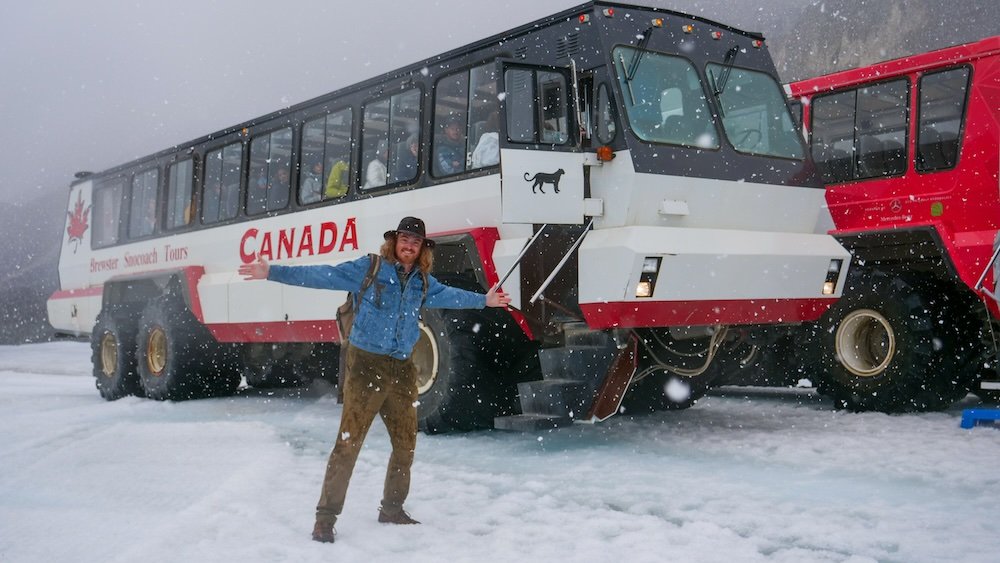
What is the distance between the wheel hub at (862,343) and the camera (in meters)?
8.06

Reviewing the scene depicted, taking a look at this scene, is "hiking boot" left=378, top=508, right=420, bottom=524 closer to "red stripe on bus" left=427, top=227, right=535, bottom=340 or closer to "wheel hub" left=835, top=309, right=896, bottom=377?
"red stripe on bus" left=427, top=227, right=535, bottom=340

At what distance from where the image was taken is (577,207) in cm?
631

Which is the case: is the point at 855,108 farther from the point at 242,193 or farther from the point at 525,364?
the point at 242,193

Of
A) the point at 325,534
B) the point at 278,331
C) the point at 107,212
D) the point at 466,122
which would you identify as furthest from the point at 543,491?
the point at 107,212

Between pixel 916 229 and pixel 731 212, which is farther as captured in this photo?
pixel 916 229

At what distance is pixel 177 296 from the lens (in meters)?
11.3

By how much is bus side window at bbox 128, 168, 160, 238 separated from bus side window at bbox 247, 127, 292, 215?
2.63m

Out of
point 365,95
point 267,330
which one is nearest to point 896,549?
point 365,95

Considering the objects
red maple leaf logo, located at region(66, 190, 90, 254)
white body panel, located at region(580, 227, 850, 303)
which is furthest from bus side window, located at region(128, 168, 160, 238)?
white body panel, located at region(580, 227, 850, 303)

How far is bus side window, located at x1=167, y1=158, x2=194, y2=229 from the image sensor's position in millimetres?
11648

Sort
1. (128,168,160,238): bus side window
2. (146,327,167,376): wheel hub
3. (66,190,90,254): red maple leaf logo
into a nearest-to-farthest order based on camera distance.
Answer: (146,327,167,376): wheel hub, (128,168,160,238): bus side window, (66,190,90,254): red maple leaf logo

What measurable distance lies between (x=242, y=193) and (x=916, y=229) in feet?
22.1

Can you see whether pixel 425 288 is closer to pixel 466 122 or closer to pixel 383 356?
pixel 383 356

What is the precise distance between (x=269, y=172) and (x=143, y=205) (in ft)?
11.5
